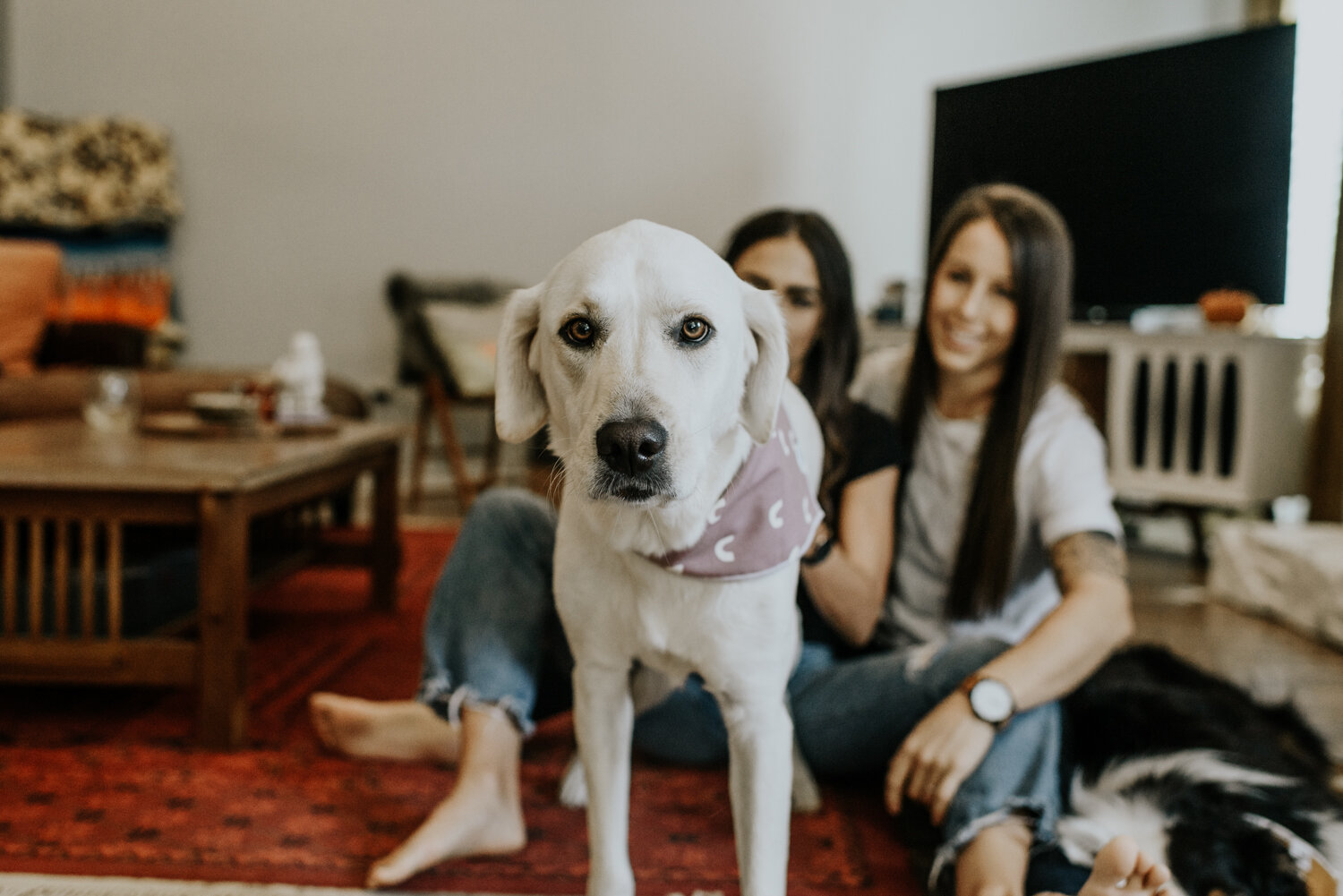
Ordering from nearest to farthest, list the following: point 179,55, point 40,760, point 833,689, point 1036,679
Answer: point 1036,679, point 833,689, point 40,760, point 179,55

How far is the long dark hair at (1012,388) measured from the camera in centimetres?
136

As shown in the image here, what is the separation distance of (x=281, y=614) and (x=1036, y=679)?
190 cm

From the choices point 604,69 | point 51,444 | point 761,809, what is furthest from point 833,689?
point 604,69

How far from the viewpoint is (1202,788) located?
117 centimetres

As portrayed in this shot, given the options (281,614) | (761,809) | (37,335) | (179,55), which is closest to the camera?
(761,809)

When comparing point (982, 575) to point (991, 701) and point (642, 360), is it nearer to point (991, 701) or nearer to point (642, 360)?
point (991, 701)

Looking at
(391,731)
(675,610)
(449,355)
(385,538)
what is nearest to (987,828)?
(675,610)

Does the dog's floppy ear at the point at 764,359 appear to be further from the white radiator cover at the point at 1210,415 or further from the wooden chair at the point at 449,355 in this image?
the wooden chair at the point at 449,355

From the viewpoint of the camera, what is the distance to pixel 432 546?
10.5 feet

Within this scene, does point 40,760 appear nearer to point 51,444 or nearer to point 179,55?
point 51,444

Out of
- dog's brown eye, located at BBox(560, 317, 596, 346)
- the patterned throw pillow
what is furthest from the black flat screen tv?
the patterned throw pillow

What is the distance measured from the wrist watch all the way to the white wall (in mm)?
3501

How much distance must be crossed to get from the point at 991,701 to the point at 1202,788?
1.06ft

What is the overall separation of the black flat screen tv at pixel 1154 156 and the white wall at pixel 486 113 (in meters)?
1.03
